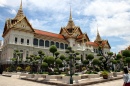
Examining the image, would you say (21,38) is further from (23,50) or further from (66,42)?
(66,42)

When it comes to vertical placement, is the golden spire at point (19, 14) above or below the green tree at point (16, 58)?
above

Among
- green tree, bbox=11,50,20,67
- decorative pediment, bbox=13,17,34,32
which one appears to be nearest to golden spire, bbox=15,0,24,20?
decorative pediment, bbox=13,17,34,32

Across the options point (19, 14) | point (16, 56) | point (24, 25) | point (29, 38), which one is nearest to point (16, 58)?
point (16, 56)

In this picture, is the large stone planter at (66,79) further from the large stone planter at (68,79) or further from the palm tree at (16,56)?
the palm tree at (16,56)

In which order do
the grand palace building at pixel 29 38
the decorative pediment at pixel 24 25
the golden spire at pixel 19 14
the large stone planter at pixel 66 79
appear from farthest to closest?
the golden spire at pixel 19 14 < the decorative pediment at pixel 24 25 < the grand palace building at pixel 29 38 < the large stone planter at pixel 66 79

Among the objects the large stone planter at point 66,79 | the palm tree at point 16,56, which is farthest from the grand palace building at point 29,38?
the large stone planter at point 66,79

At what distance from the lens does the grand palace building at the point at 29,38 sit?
38.0 m

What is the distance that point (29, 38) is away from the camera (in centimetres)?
4056

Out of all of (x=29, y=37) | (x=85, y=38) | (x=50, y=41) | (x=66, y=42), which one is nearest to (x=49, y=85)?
(x=29, y=37)

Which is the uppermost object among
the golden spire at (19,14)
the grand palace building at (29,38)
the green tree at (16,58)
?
the golden spire at (19,14)

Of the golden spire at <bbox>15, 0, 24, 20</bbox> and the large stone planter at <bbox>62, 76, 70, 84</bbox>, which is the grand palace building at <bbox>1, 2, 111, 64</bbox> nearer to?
the golden spire at <bbox>15, 0, 24, 20</bbox>

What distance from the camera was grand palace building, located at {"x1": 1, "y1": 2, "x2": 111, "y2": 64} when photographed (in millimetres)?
38031

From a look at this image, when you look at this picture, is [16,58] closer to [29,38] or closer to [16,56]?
[16,56]

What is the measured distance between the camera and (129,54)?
1017 inches
